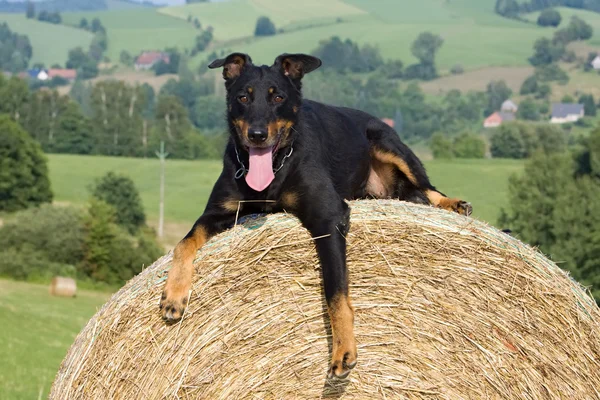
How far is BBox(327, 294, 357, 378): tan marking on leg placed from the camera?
18.5ft

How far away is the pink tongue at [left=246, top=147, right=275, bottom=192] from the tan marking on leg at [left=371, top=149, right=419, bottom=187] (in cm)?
180

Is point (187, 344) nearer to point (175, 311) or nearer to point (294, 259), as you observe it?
point (175, 311)

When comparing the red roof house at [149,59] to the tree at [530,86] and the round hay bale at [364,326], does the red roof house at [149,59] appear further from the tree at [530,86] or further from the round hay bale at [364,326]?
the round hay bale at [364,326]

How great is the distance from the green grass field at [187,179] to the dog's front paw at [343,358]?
6113 centimetres

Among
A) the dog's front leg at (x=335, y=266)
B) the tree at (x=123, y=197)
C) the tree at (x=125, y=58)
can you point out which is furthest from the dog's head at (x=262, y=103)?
the tree at (x=125, y=58)

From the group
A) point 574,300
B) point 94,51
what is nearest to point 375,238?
point 574,300

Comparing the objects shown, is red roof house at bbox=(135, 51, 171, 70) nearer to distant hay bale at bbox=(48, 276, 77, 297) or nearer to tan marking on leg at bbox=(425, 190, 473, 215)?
distant hay bale at bbox=(48, 276, 77, 297)

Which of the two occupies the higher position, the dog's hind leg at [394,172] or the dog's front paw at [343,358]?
the dog's hind leg at [394,172]

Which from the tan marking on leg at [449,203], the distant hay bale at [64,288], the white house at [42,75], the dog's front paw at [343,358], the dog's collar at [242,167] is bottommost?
the white house at [42,75]

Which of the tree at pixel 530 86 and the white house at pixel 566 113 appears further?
the tree at pixel 530 86

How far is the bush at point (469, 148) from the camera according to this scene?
90000mm

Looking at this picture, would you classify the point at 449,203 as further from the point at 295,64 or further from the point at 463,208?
the point at 295,64

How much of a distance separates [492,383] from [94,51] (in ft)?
634

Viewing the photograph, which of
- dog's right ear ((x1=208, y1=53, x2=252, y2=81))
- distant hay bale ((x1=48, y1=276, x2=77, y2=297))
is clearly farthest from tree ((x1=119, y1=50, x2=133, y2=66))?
dog's right ear ((x1=208, y1=53, x2=252, y2=81))
